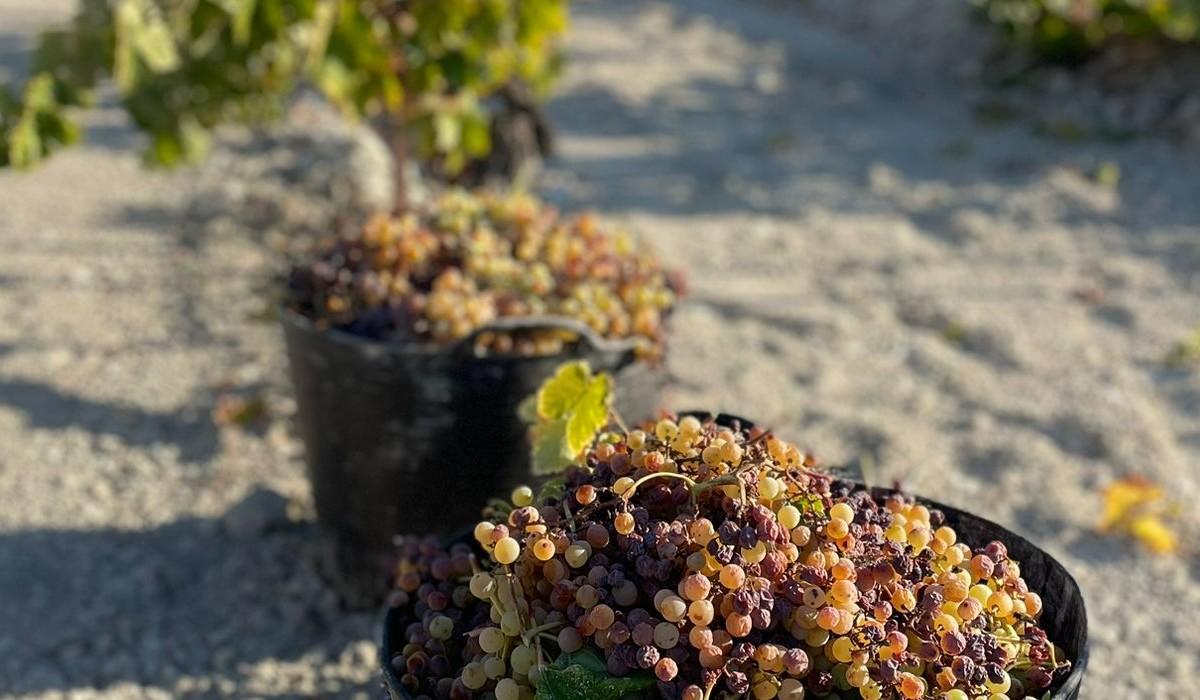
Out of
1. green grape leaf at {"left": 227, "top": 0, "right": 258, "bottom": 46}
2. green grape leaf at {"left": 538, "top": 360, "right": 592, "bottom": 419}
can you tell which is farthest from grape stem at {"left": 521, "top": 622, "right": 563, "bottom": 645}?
green grape leaf at {"left": 227, "top": 0, "right": 258, "bottom": 46}

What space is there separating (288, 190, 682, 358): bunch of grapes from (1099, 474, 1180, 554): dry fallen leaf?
5.26 ft

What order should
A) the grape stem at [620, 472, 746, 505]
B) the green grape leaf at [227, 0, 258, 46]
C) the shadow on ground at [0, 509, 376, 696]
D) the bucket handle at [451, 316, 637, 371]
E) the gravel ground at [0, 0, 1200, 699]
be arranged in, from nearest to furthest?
the grape stem at [620, 472, 746, 505], the bucket handle at [451, 316, 637, 371], the shadow on ground at [0, 509, 376, 696], the gravel ground at [0, 0, 1200, 699], the green grape leaf at [227, 0, 258, 46]

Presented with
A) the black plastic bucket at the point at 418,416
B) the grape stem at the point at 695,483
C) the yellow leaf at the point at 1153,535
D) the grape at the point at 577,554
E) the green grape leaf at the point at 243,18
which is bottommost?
the yellow leaf at the point at 1153,535

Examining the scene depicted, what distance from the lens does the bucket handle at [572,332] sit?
7.78 feet

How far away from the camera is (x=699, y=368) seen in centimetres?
445

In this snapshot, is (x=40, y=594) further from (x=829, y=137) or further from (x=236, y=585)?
(x=829, y=137)

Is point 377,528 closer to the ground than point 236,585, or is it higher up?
higher up

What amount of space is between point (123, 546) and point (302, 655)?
2.44ft

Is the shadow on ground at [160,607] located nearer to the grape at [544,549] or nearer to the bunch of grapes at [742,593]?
the bunch of grapes at [742,593]

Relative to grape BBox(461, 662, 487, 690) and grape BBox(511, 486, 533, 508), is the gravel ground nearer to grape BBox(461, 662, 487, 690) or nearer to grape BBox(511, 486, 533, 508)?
grape BBox(511, 486, 533, 508)

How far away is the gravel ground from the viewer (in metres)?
3.03

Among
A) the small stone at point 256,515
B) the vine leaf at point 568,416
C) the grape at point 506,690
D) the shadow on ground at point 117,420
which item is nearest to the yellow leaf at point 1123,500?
the vine leaf at point 568,416

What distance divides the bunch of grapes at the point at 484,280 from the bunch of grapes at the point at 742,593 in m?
0.99

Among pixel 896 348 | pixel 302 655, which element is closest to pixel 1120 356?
pixel 896 348
